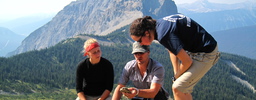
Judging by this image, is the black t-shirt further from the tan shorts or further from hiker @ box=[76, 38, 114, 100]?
the tan shorts

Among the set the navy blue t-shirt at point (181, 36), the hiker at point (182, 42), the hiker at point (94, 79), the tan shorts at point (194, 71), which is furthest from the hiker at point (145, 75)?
the navy blue t-shirt at point (181, 36)

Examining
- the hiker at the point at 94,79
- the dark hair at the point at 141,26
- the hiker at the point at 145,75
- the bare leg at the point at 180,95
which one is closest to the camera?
the dark hair at the point at 141,26

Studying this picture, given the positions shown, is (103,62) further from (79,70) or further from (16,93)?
→ (16,93)

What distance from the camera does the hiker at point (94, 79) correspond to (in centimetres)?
820

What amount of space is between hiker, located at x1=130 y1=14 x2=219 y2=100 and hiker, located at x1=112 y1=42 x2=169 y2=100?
28.5 inches

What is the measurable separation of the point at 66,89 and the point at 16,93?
84.8ft

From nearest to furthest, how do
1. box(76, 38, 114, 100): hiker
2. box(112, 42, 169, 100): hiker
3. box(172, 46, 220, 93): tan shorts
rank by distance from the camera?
box(172, 46, 220, 93): tan shorts → box(112, 42, 169, 100): hiker → box(76, 38, 114, 100): hiker

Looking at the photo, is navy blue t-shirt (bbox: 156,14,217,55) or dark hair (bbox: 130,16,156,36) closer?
navy blue t-shirt (bbox: 156,14,217,55)

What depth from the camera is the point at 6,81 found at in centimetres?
13075

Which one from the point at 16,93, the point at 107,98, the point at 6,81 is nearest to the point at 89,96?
the point at 107,98

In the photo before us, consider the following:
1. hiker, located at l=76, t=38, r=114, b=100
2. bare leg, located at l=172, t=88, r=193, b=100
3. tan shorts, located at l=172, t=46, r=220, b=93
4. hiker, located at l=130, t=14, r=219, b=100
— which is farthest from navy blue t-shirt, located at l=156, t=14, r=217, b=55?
hiker, located at l=76, t=38, r=114, b=100

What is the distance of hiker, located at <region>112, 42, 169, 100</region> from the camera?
6871 mm

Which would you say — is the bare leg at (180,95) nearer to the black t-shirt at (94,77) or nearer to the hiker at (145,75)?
the hiker at (145,75)

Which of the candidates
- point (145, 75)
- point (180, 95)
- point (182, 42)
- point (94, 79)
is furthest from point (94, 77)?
point (182, 42)
